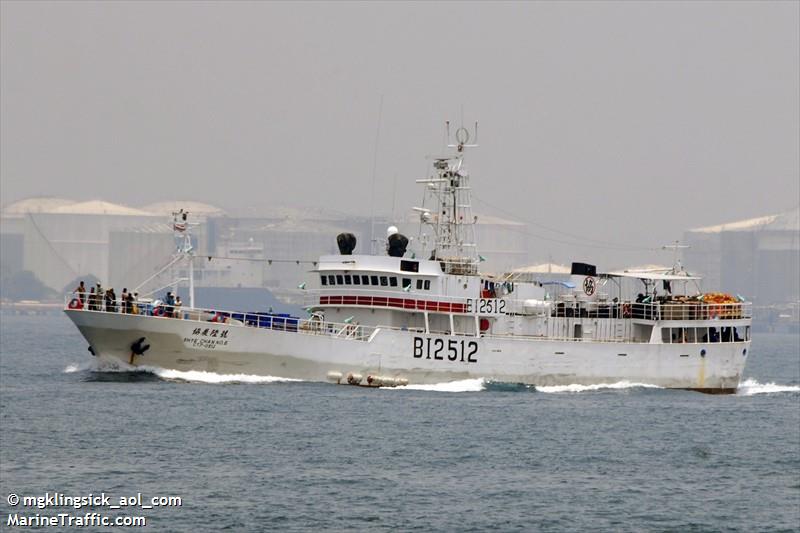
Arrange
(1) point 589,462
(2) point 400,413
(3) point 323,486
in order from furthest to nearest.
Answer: (2) point 400,413 < (1) point 589,462 < (3) point 323,486

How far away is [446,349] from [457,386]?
1.73 m

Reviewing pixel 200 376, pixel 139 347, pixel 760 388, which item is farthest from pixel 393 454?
pixel 760 388

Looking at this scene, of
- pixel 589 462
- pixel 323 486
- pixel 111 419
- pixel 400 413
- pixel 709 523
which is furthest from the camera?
pixel 400 413

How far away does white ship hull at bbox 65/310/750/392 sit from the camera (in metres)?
60.6

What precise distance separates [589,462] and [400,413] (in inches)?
414

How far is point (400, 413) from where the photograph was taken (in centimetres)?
5312

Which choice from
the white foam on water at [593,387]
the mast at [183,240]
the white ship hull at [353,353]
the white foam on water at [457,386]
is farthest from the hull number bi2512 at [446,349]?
the mast at [183,240]

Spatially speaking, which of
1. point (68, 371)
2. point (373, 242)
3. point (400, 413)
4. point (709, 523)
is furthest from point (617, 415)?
point (68, 371)

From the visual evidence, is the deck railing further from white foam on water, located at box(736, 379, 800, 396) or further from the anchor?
the anchor

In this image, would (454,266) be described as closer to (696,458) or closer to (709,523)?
(696,458)

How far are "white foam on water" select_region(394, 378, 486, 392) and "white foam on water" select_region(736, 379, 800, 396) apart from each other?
15181 mm

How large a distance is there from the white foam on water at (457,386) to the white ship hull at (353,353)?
24 cm

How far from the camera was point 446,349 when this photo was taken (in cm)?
6294

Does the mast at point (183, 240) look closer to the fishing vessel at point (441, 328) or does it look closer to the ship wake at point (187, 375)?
the fishing vessel at point (441, 328)
